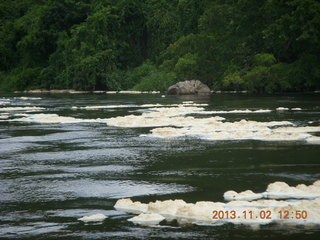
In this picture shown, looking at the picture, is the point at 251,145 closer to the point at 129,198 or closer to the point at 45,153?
the point at 45,153

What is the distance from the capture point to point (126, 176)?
11648 mm

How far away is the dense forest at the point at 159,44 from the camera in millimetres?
44500

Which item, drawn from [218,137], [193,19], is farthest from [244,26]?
[218,137]

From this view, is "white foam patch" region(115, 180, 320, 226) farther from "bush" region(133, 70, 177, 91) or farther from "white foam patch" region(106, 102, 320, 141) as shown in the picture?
"bush" region(133, 70, 177, 91)

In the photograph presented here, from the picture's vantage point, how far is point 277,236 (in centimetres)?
713

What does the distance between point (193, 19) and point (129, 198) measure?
52937 mm

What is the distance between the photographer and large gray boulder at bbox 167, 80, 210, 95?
5016 cm

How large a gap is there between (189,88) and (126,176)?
38.9 meters

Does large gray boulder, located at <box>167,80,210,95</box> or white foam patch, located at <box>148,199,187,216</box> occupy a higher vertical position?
large gray boulder, located at <box>167,80,210,95</box>

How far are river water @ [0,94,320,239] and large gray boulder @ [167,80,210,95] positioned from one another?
29711 millimetres

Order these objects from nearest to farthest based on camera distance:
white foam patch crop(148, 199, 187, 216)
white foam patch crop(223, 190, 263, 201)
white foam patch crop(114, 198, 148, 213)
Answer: white foam patch crop(148, 199, 187, 216), white foam patch crop(114, 198, 148, 213), white foam patch crop(223, 190, 263, 201)

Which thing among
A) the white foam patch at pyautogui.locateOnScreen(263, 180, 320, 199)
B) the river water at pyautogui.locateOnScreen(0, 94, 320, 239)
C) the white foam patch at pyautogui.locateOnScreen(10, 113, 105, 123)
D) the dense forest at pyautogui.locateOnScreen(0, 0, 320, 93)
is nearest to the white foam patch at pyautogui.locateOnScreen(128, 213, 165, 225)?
the river water at pyautogui.locateOnScreen(0, 94, 320, 239)

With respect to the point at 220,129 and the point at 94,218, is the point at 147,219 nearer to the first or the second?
the point at 94,218
